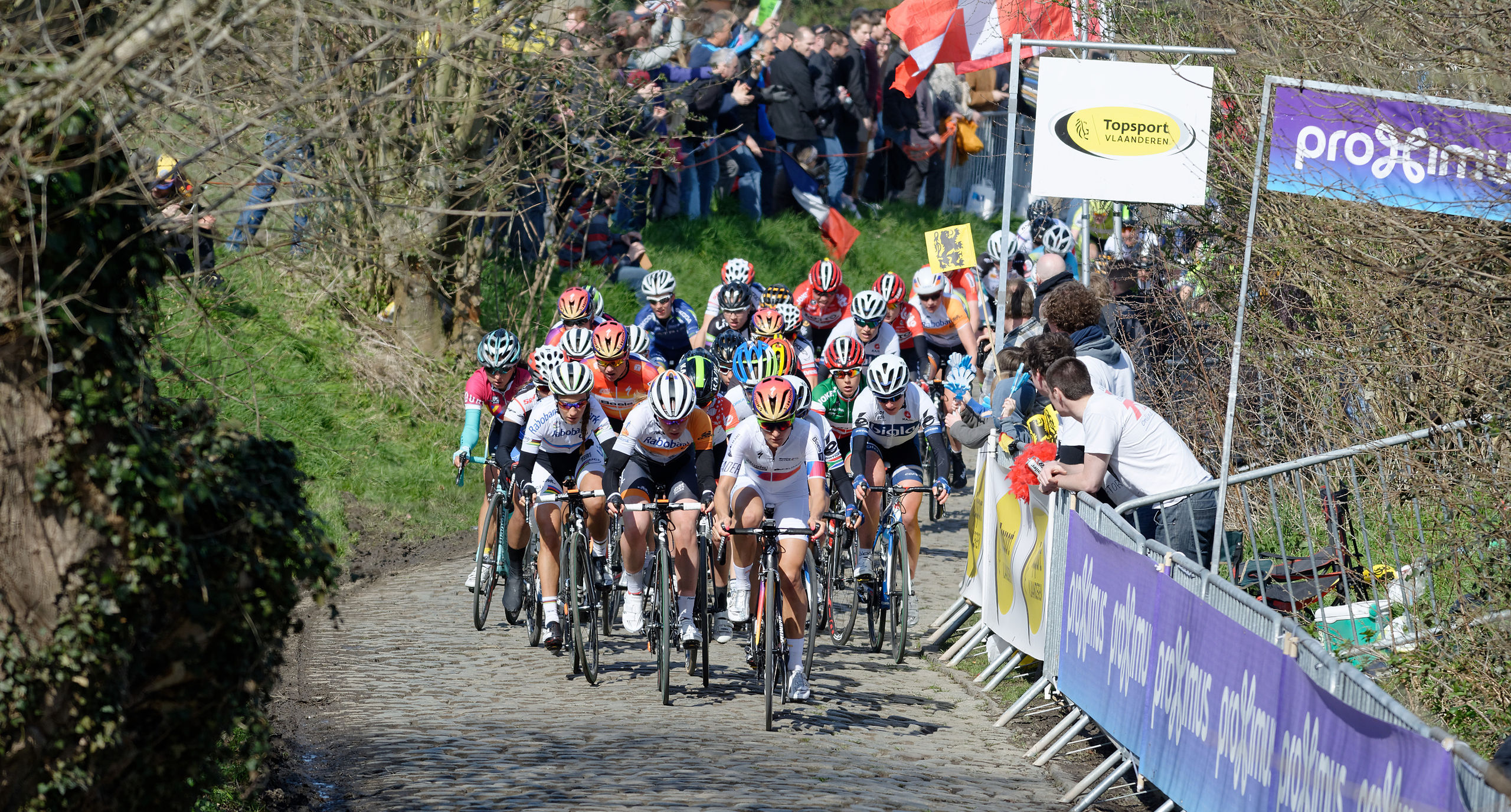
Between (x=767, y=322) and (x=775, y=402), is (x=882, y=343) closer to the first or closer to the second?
(x=767, y=322)

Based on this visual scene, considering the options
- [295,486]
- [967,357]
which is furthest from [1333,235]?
[295,486]

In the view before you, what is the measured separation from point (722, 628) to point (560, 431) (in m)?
1.90

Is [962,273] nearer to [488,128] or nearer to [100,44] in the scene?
[488,128]

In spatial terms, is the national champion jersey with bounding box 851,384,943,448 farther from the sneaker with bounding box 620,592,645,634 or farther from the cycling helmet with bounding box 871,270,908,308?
the cycling helmet with bounding box 871,270,908,308

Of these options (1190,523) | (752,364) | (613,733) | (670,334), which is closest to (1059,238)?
(670,334)

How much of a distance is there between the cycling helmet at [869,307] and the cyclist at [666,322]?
4.65 feet

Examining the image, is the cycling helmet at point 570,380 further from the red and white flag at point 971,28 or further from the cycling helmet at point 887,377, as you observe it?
the red and white flag at point 971,28

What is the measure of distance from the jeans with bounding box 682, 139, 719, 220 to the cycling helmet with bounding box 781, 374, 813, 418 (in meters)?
11.4

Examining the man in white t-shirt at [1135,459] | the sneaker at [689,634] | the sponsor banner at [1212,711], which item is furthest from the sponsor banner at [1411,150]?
the sneaker at [689,634]

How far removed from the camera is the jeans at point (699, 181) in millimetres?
20328

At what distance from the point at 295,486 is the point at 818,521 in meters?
4.39

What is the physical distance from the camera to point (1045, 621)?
846 centimetres

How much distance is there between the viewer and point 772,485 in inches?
357

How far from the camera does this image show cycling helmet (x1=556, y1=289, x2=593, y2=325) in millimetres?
11594
